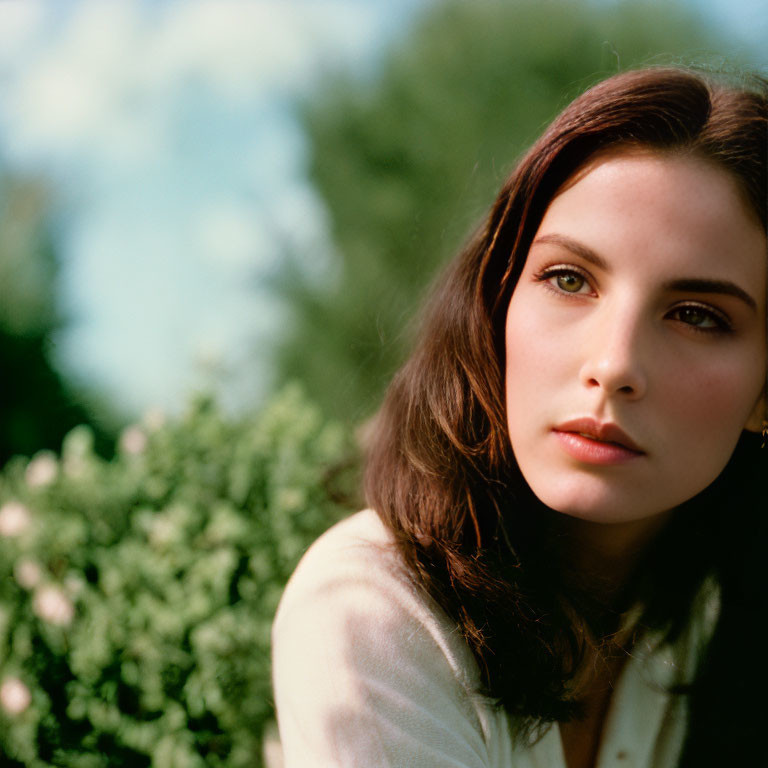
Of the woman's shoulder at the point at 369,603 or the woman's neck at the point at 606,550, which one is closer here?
the woman's shoulder at the point at 369,603

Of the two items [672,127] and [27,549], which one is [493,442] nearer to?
[672,127]

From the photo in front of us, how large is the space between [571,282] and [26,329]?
23.0 feet

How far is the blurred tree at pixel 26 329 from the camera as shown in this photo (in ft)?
26.2

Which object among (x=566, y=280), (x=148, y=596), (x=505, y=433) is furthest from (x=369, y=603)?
(x=148, y=596)

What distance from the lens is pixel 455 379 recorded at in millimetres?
2211

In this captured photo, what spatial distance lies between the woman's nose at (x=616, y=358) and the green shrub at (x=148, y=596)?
1611mm

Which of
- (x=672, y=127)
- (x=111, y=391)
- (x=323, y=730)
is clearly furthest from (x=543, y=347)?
(x=111, y=391)

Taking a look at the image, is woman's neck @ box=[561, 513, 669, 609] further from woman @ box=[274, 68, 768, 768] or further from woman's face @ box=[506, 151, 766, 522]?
woman's face @ box=[506, 151, 766, 522]

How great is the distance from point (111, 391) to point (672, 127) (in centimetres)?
710

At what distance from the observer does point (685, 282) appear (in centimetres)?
184

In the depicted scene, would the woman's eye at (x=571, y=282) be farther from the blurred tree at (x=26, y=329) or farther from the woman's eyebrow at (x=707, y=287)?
the blurred tree at (x=26, y=329)

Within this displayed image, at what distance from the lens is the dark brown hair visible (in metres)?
2.00

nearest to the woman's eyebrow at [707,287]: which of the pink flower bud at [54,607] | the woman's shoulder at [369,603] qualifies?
the woman's shoulder at [369,603]

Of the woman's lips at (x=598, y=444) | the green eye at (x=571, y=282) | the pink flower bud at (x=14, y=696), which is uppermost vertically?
the green eye at (x=571, y=282)
